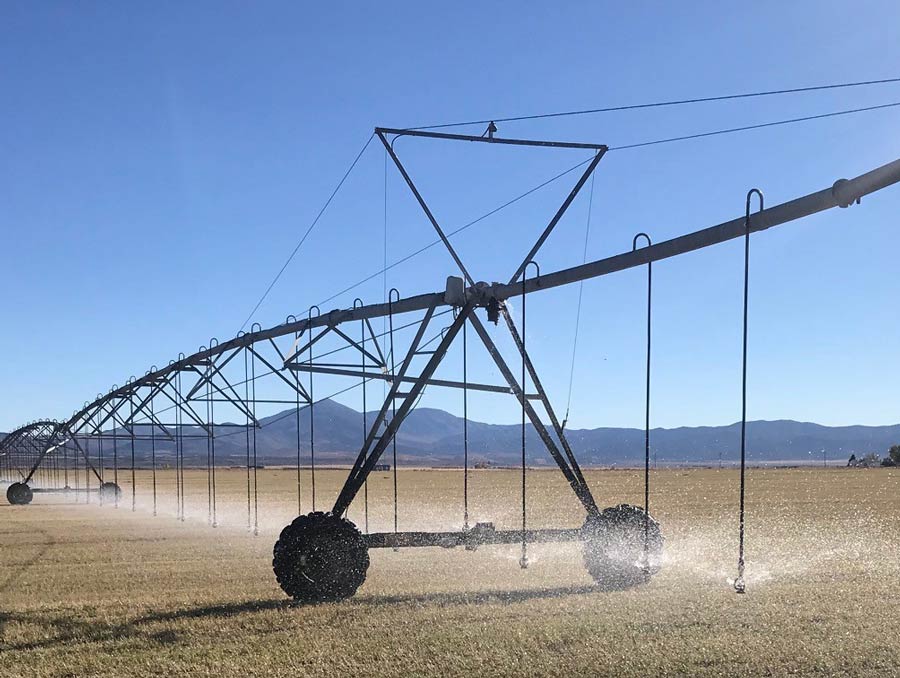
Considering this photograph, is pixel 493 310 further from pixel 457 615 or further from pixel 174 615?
pixel 174 615

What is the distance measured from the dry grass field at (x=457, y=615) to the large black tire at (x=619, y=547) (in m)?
0.35

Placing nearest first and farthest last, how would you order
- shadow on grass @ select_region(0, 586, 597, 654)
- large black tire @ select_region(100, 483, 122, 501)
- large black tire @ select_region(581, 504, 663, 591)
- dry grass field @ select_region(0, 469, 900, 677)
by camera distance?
dry grass field @ select_region(0, 469, 900, 677) < shadow on grass @ select_region(0, 586, 597, 654) < large black tire @ select_region(581, 504, 663, 591) < large black tire @ select_region(100, 483, 122, 501)

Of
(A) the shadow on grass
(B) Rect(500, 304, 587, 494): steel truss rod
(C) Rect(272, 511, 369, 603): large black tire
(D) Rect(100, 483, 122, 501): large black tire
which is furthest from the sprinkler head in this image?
(D) Rect(100, 483, 122, 501): large black tire

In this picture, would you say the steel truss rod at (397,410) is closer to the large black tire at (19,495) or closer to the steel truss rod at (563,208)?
the steel truss rod at (563,208)

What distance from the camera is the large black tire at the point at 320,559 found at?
Result: 13.3 metres

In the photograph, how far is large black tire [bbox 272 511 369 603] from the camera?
43.5 ft

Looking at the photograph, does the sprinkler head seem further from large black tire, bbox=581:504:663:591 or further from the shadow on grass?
the shadow on grass

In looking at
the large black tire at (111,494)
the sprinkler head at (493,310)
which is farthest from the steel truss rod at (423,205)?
the large black tire at (111,494)

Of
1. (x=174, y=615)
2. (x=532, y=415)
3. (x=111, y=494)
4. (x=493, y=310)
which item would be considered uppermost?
(x=493, y=310)

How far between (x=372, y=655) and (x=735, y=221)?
650cm

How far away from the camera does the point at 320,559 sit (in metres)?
13.3

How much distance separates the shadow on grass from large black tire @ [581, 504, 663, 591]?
1.39 feet

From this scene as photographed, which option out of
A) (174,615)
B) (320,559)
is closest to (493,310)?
(320,559)

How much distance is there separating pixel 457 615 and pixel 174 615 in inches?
154
